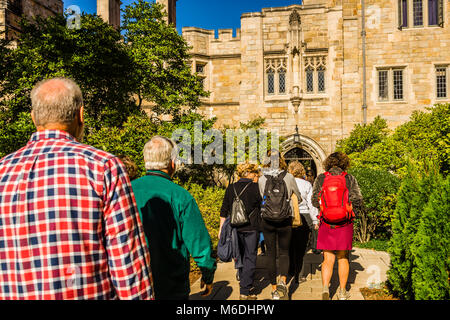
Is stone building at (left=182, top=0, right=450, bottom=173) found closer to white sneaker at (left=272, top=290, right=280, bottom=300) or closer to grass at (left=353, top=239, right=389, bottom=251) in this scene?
grass at (left=353, top=239, right=389, bottom=251)

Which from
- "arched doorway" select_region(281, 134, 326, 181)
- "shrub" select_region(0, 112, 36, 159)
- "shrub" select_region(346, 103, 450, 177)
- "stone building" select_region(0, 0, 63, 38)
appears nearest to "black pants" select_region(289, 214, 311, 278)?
"shrub" select_region(346, 103, 450, 177)

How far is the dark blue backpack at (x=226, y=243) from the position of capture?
192 inches

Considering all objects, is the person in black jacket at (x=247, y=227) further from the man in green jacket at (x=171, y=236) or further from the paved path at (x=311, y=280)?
the man in green jacket at (x=171, y=236)

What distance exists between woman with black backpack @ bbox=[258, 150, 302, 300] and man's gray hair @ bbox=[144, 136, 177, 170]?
2417 millimetres

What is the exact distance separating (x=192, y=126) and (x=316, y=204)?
763 centimetres

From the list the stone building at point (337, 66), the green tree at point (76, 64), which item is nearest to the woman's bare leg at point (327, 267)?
the green tree at point (76, 64)

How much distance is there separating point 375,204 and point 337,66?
9.73 metres

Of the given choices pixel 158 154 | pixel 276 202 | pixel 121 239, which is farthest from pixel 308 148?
pixel 121 239

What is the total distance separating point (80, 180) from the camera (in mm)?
1547

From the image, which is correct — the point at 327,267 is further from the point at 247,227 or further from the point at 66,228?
the point at 66,228

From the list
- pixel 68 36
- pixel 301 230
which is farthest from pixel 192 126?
pixel 301 230

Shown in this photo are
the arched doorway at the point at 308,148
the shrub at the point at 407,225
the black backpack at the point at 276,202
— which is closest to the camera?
the shrub at the point at 407,225

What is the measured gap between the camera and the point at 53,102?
1.63 m

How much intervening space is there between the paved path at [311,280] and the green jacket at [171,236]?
279 centimetres
